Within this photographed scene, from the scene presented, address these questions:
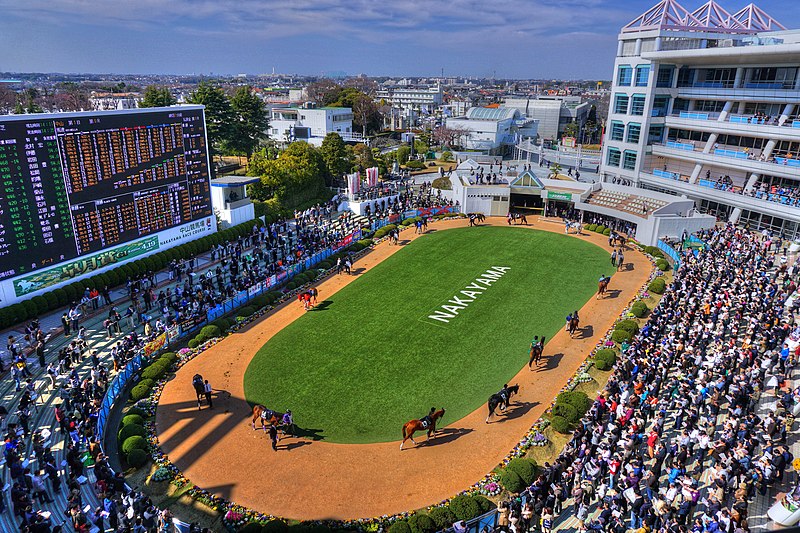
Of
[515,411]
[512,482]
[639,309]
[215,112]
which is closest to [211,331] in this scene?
[515,411]

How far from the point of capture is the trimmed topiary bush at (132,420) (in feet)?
A: 64.6

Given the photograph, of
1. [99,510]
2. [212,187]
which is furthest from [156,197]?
[99,510]

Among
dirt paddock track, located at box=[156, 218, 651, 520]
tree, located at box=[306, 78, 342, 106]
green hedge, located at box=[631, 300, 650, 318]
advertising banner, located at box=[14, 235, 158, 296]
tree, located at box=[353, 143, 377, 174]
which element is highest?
tree, located at box=[306, 78, 342, 106]

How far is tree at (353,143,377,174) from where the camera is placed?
2694 inches

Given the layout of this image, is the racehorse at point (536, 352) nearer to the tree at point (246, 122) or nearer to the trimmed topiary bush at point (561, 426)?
the trimmed topiary bush at point (561, 426)

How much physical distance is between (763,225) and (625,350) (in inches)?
1122

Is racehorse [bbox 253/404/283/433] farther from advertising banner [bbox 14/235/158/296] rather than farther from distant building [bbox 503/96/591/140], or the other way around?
distant building [bbox 503/96/591/140]

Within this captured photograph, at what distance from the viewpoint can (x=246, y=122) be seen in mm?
68062

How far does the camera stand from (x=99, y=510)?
1486 cm

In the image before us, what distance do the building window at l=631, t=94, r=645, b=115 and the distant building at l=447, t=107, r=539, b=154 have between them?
118ft

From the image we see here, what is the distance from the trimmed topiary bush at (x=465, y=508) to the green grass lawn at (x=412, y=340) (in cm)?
433

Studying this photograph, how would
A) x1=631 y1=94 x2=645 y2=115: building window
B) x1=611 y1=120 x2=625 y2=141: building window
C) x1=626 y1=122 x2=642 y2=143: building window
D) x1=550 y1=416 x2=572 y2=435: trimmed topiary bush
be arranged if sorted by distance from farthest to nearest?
x1=611 y1=120 x2=625 y2=141: building window → x1=626 y1=122 x2=642 y2=143: building window → x1=631 y1=94 x2=645 y2=115: building window → x1=550 y1=416 x2=572 y2=435: trimmed topiary bush

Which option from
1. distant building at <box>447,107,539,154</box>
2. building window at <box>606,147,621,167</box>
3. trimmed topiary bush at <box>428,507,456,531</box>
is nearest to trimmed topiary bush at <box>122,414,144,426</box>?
trimmed topiary bush at <box>428,507,456,531</box>

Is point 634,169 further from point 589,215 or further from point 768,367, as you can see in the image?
point 768,367
